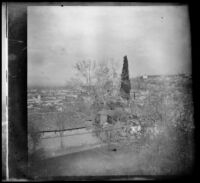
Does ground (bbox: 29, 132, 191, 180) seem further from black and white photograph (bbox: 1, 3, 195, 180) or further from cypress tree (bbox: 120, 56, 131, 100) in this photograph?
cypress tree (bbox: 120, 56, 131, 100)

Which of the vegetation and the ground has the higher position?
the vegetation

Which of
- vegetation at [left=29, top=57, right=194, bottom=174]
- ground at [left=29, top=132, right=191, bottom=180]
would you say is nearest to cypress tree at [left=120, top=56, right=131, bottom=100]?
vegetation at [left=29, top=57, right=194, bottom=174]

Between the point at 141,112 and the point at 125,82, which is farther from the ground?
the point at 125,82

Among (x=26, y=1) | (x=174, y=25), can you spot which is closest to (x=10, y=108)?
(x=26, y=1)

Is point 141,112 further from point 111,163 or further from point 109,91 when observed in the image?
point 111,163

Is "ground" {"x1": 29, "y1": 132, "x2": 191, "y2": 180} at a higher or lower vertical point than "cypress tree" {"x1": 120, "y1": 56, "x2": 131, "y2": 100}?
lower

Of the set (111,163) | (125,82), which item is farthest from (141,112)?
(111,163)

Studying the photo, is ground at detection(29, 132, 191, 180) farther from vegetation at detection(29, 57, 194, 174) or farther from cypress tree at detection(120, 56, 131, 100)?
cypress tree at detection(120, 56, 131, 100)

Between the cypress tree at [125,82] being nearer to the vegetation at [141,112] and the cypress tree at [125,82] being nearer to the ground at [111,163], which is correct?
the vegetation at [141,112]

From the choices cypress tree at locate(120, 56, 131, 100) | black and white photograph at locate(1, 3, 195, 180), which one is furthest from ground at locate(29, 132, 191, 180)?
cypress tree at locate(120, 56, 131, 100)
